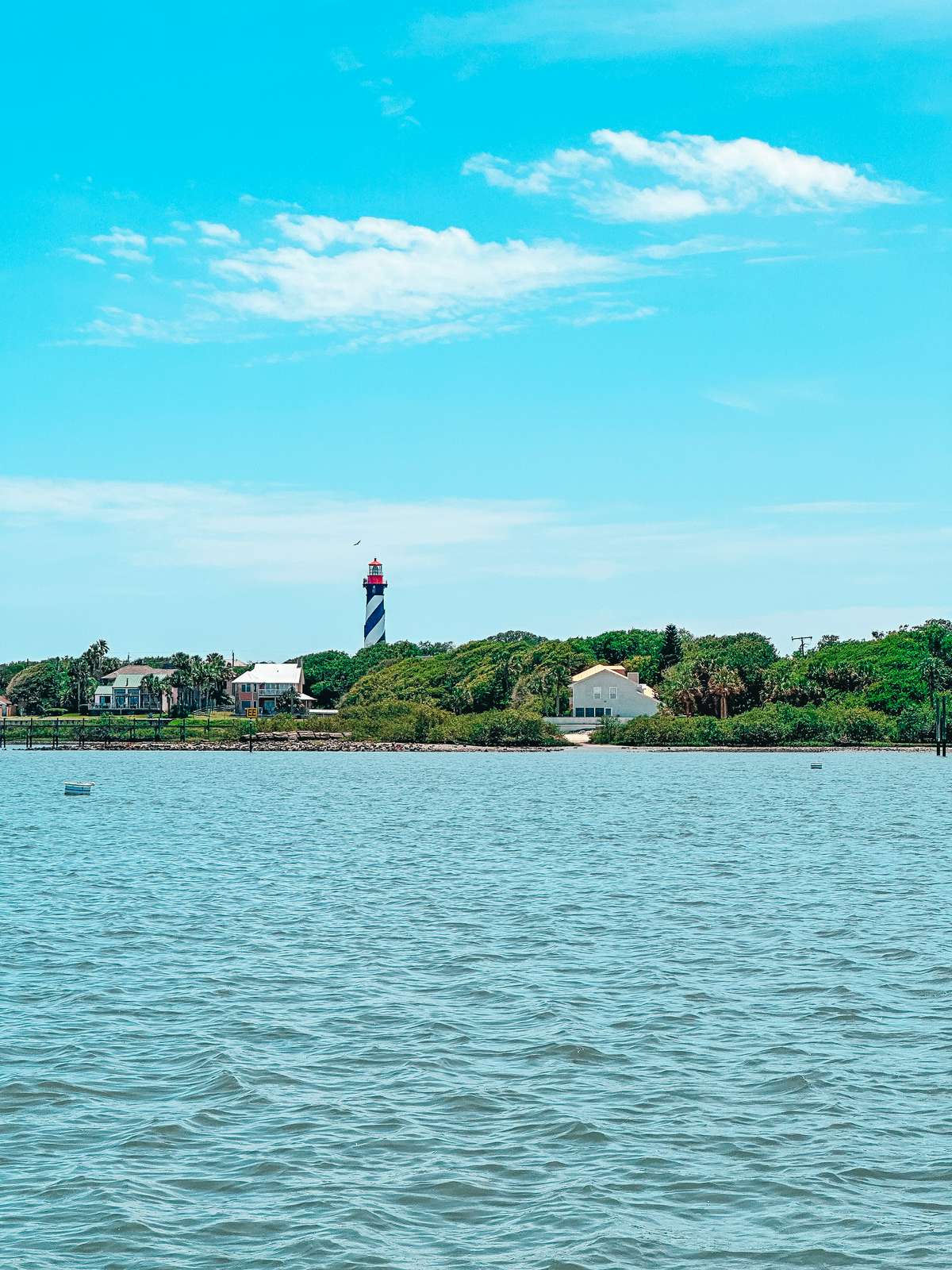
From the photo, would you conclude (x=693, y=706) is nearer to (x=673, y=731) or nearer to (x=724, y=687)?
(x=724, y=687)

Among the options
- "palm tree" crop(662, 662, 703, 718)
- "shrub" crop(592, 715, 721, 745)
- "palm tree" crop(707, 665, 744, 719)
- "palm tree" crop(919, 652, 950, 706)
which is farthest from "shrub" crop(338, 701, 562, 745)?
"palm tree" crop(919, 652, 950, 706)

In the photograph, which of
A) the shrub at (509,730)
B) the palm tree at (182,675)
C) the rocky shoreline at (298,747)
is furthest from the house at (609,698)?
the palm tree at (182,675)

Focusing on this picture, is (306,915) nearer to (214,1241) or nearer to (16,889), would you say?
(16,889)

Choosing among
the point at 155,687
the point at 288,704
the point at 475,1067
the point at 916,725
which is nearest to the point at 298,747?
the point at 288,704

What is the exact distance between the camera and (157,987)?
2002cm

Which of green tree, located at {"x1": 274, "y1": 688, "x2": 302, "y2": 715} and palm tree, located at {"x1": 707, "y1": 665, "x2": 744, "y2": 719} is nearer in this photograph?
palm tree, located at {"x1": 707, "y1": 665, "x2": 744, "y2": 719}

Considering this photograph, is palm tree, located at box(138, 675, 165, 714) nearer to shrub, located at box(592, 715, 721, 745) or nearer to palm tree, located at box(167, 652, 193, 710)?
palm tree, located at box(167, 652, 193, 710)

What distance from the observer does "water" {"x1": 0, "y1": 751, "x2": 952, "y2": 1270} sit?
10781 mm

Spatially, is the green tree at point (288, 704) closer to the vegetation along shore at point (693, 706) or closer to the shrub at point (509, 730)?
the vegetation along shore at point (693, 706)

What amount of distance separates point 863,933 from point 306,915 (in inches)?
439

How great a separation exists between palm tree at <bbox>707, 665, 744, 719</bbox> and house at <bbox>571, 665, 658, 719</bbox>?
871cm

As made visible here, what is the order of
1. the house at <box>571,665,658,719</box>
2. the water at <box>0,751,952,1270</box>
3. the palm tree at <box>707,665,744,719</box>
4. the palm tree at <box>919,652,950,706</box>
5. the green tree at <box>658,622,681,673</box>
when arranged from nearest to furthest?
the water at <box>0,751,952,1270</box> → the palm tree at <box>919,652,950,706</box> → the palm tree at <box>707,665,744,719</box> → the house at <box>571,665,658,719</box> → the green tree at <box>658,622,681,673</box>

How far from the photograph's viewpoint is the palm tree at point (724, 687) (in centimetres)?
14850

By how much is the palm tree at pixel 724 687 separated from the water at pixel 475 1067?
366 ft
